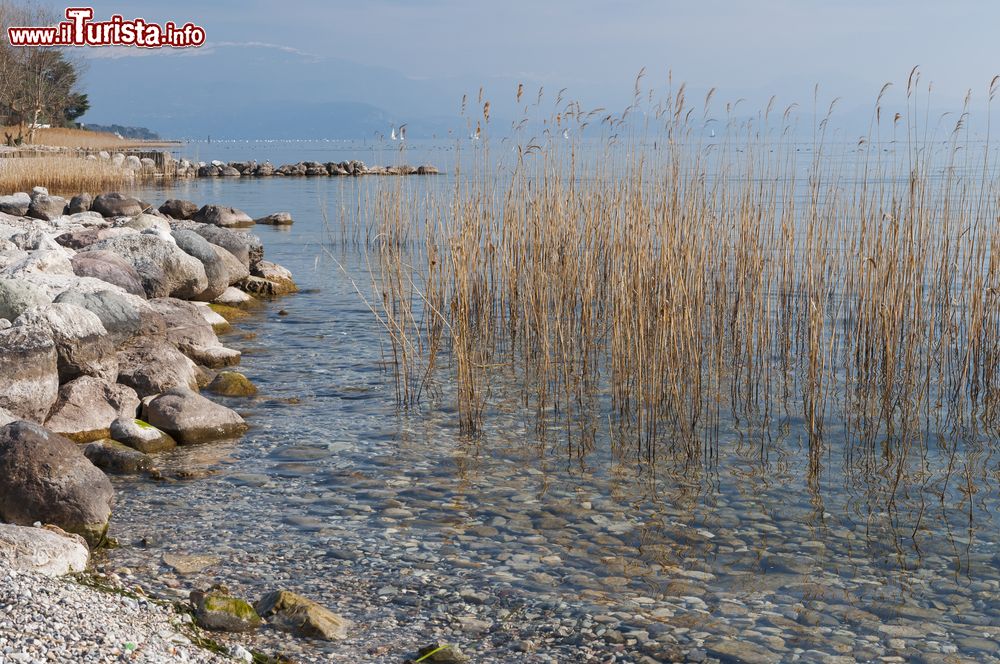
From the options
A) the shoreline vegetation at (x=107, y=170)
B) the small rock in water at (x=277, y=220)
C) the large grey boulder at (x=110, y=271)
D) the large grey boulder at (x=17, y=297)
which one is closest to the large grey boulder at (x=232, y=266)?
the large grey boulder at (x=110, y=271)

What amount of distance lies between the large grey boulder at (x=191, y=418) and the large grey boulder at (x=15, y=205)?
11.7 meters

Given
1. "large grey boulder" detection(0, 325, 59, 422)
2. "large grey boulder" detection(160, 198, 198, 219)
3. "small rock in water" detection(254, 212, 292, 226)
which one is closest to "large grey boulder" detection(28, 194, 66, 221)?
"large grey boulder" detection(160, 198, 198, 219)

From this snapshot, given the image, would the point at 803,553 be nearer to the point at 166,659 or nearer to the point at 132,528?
the point at 166,659

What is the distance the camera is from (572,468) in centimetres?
489

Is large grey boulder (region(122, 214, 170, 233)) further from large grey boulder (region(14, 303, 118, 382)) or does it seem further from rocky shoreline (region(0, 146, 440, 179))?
rocky shoreline (region(0, 146, 440, 179))

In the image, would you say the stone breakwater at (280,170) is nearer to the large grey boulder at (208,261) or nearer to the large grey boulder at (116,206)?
the large grey boulder at (116,206)

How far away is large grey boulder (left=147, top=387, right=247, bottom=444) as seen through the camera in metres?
5.39

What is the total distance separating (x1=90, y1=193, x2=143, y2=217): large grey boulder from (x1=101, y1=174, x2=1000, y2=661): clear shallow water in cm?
1111

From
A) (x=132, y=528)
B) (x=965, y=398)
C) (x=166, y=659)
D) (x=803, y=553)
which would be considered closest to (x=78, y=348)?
(x=132, y=528)

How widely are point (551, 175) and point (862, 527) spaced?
2.89 m

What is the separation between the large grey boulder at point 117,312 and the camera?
20.2 ft

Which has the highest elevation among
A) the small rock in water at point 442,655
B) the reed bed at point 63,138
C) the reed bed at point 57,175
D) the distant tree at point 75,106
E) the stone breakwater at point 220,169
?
the distant tree at point 75,106

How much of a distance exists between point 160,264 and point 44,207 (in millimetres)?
8491

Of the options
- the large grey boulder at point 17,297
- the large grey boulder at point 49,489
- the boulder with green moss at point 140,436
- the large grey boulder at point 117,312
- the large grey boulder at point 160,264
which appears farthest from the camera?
the large grey boulder at point 160,264
